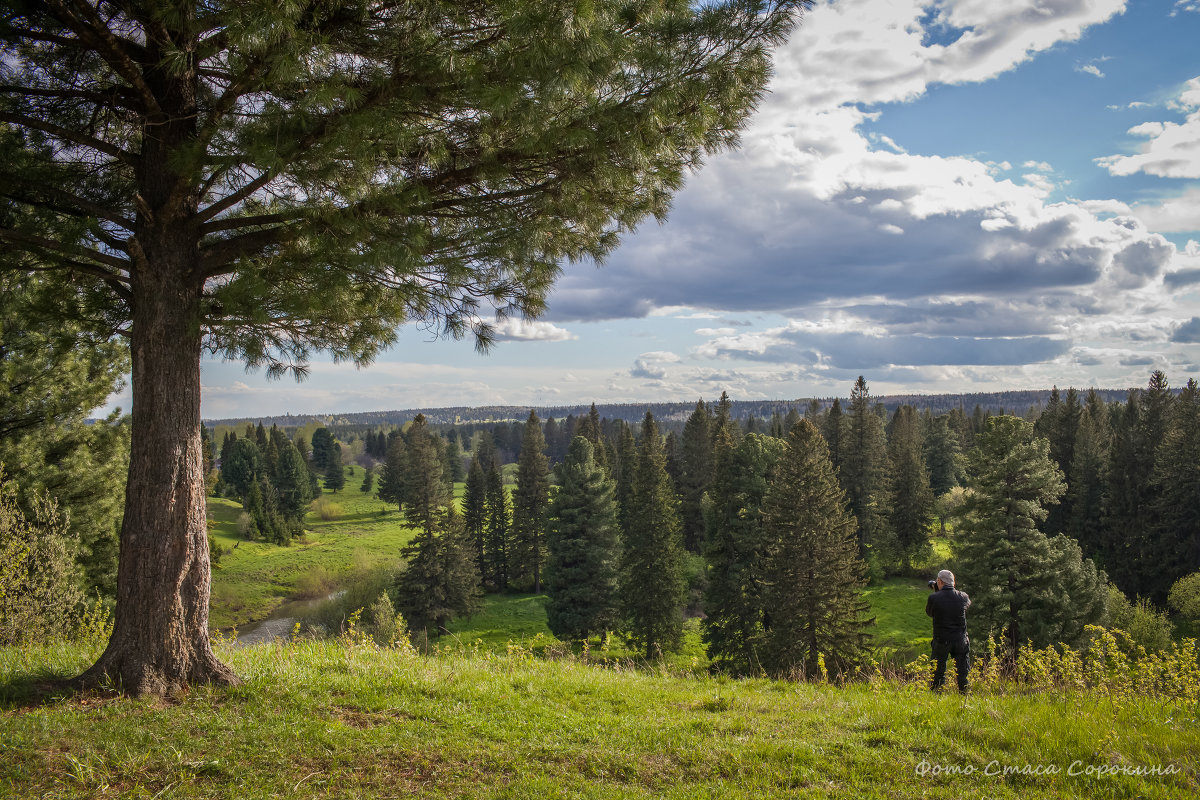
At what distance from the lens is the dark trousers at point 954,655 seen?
24.9ft

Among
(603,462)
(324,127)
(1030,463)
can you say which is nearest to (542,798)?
(324,127)

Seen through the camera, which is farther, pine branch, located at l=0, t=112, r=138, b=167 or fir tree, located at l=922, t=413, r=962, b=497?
fir tree, located at l=922, t=413, r=962, b=497

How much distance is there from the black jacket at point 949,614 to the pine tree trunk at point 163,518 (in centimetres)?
807

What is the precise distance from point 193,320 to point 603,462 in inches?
1677

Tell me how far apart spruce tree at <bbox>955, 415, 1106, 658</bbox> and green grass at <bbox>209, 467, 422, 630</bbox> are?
31.8m

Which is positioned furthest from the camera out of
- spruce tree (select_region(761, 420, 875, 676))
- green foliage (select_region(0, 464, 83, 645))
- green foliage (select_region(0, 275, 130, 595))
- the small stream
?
the small stream

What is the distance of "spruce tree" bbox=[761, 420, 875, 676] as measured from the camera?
18.7m

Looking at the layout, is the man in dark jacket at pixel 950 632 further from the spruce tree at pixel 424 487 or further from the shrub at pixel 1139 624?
the spruce tree at pixel 424 487

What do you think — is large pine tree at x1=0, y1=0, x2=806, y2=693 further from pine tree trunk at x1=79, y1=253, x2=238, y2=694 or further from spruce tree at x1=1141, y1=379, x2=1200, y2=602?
spruce tree at x1=1141, y1=379, x2=1200, y2=602

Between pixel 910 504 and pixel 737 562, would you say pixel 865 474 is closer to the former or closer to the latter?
pixel 910 504

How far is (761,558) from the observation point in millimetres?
21969

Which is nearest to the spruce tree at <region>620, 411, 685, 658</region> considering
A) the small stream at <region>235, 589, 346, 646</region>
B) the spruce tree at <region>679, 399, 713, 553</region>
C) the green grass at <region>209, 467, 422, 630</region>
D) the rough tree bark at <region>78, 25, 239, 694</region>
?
the green grass at <region>209, 467, 422, 630</region>

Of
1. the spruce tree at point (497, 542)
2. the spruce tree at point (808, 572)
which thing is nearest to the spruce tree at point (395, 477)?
the spruce tree at point (497, 542)

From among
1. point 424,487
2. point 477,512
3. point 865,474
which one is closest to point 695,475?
point 865,474
